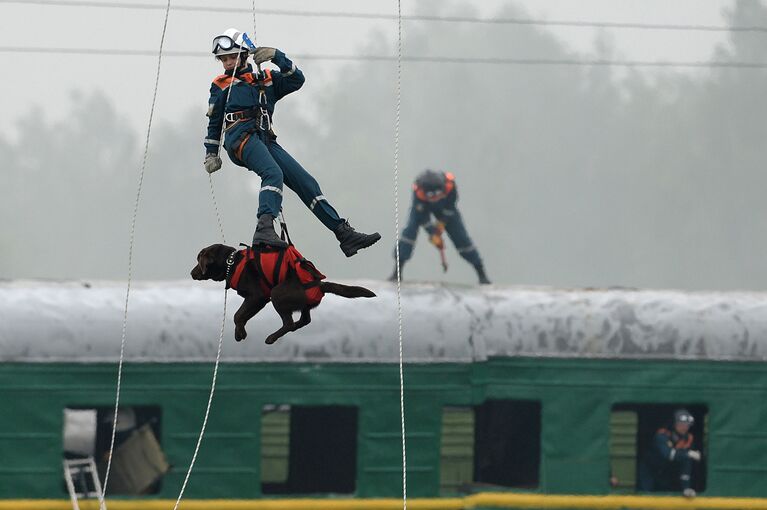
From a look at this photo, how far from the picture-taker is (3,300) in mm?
14602

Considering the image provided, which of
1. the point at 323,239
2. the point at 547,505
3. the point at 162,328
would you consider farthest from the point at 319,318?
the point at 323,239

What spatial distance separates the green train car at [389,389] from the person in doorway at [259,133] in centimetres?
573

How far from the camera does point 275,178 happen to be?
8742 mm

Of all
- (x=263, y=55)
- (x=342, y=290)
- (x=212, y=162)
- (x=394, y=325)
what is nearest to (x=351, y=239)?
(x=342, y=290)

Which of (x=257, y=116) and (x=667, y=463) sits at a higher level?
(x=257, y=116)

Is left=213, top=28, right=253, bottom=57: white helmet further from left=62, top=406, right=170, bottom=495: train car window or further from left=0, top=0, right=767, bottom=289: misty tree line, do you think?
left=0, top=0, right=767, bottom=289: misty tree line

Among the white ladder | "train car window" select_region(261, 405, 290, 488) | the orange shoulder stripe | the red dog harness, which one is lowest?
the white ladder

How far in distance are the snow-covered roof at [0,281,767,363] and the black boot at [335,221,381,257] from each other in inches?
222

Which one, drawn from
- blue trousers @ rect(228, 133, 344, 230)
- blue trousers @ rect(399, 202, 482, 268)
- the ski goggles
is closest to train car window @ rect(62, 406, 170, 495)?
blue trousers @ rect(399, 202, 482, 268)

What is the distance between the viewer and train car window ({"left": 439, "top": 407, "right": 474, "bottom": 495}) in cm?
1512

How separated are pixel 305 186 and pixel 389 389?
6238 mm

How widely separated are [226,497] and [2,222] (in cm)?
6445

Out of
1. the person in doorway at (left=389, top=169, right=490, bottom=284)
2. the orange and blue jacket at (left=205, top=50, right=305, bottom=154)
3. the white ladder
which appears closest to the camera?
the orange and blue jacket at (left=205, top=50, right=305, bottom=154)

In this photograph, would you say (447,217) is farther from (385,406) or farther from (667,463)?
(667,463)
